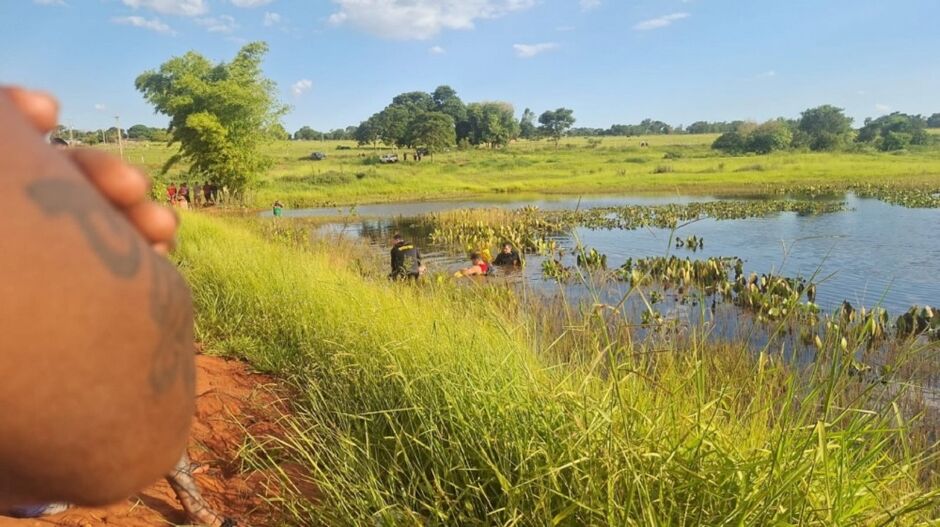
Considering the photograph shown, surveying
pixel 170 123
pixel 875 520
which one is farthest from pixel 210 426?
pixel 170 123

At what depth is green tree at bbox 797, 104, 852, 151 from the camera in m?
69.6

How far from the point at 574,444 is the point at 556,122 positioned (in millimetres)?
111459

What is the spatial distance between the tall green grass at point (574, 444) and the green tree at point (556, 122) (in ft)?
346

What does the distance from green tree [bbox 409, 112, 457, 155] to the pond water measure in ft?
154

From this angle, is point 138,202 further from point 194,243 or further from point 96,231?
point 194,243

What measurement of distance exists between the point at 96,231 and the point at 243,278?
7.17 m

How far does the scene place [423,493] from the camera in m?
2.72

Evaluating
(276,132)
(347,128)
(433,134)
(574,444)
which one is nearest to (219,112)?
(276,132)

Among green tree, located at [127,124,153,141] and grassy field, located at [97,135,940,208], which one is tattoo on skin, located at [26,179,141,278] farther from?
green tree, located at [127,124,153,141]

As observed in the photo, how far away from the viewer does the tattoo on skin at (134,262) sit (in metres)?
0.62

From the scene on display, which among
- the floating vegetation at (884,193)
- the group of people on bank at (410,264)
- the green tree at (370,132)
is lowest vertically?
the group of people on bank at (410,264)

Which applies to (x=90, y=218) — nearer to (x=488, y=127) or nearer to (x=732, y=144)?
(x=732, y=144)

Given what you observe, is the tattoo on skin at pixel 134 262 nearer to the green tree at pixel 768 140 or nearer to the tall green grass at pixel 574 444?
the tall green grass at pixel 574 444

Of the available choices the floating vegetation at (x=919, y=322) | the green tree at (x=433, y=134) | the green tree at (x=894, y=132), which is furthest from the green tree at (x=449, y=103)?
the floating vegetation at (x=919, y=322)
